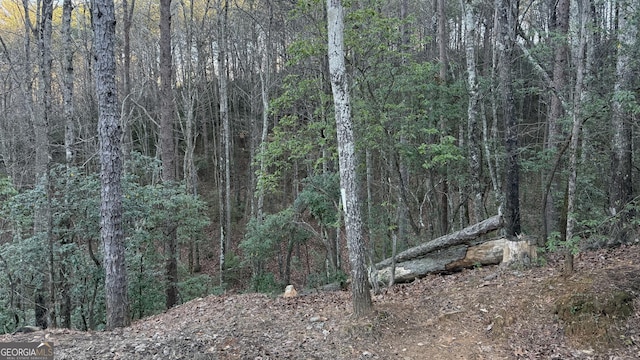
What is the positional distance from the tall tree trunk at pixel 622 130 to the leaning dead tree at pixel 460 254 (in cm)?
175

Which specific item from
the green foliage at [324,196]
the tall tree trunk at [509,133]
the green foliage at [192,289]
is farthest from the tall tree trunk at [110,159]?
the tall tree trunk at [509,133]

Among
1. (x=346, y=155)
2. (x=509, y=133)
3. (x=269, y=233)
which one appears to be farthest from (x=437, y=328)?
(x=269, y=233)

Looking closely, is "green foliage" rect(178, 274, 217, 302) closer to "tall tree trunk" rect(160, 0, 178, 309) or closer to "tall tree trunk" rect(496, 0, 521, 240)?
"tall tree trunk" rect(160, 0, 178, 309)

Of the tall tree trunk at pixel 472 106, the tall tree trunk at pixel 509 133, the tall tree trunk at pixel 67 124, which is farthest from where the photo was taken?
the tall tree trunk at pixel 472 106

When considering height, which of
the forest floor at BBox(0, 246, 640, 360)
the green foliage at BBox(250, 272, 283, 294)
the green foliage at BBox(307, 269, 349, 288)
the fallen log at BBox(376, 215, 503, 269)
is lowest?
the green foliage at BBox(250, 272, 283, 294)

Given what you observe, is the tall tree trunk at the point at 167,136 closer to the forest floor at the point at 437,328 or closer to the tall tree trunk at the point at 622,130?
the forest floor at the point at 437,328

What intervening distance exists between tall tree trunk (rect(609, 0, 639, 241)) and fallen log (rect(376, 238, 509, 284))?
2.13 meters

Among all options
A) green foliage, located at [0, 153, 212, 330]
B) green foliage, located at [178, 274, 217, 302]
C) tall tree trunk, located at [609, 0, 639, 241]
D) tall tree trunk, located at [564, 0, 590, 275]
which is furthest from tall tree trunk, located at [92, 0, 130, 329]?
tall tree trunk, located at [609, 0, 639, 241]

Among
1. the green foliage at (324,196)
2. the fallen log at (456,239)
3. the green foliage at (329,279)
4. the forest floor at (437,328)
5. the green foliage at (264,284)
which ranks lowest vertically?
the green foliage at (264,284)

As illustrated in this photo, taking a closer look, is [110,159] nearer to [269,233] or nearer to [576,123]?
[269,233]

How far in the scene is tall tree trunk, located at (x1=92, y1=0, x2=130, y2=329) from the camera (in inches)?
250

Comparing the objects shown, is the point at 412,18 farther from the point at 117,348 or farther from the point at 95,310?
the point at 95,310

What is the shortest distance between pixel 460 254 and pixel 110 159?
694cm

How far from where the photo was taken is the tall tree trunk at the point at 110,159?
6352 mm
